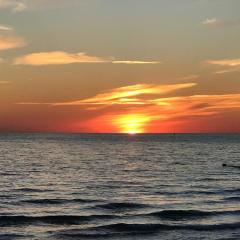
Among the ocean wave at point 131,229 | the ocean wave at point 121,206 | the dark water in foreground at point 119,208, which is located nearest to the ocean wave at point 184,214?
the dark water in foreground at point 119,208

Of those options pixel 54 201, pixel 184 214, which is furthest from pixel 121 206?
pixel 54 201

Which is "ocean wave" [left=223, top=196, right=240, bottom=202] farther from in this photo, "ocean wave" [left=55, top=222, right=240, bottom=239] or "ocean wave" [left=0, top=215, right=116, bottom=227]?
"ocean wave" [left=0, top=215, right=116, bottom=227]

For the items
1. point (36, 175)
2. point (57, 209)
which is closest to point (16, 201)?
point (57, 209)

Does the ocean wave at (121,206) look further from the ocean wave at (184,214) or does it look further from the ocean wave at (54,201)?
the ocean wave at (184,214)

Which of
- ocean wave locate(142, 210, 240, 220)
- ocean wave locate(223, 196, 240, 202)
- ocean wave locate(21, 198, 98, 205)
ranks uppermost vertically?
ocean wave locate(21, 198, 98, 205)

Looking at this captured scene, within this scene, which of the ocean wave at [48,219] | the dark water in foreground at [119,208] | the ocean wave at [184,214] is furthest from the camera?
the ocean wave at [184,214]

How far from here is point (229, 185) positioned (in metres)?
52.9

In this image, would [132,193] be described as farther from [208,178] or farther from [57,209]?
[208,178]

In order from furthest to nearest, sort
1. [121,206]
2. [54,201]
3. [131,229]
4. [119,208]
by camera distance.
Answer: [54,201], [121,206], [119,208], [131,229]

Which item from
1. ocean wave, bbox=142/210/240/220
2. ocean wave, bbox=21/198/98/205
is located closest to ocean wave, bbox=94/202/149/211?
ocean wave, bbox=21/198/98/205

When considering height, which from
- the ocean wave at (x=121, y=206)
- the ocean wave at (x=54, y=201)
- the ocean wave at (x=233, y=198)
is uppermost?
the ocean wave at (x=54, y=201)

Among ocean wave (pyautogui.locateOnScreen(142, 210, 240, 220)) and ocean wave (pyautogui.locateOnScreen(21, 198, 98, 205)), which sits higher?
ocean wave (pyautogui.locateOnScreen(21, 198, 98, 205))

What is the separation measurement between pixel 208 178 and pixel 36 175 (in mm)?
22686

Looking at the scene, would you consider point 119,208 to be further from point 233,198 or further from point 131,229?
point 233,198
